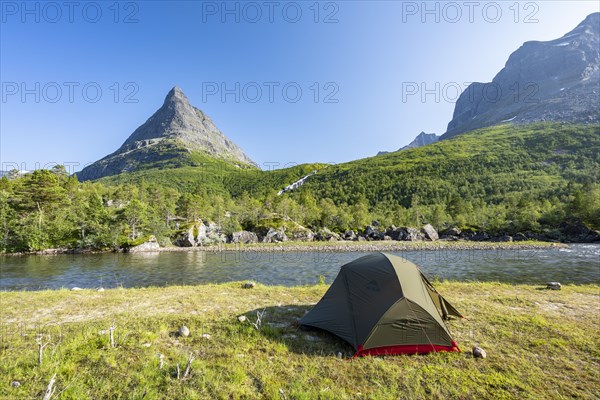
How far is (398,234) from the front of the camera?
261 feet

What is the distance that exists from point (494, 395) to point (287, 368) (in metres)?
4.75

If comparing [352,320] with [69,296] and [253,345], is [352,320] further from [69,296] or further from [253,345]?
[69,296]

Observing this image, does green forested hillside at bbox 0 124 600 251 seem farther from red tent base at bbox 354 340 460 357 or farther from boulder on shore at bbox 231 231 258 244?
red tent base at bbox 354 340 460 357

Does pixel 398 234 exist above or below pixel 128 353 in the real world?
below

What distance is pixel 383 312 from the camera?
8062 millimetres

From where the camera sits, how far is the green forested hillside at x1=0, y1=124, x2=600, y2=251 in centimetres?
5369

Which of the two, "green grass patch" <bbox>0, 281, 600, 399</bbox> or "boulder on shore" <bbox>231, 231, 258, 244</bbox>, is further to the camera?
"boulder on shore" <bbox>231, 231, 258, 244</bbox>

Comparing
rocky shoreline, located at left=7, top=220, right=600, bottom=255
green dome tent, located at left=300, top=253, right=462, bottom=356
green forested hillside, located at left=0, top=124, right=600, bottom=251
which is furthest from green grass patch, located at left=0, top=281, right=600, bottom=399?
green forested hillside, located at left=0, top=124, right=600, bottom=251

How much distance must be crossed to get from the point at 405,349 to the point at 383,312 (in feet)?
3.76

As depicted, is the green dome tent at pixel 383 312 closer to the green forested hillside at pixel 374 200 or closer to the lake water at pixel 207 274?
the lake water at pixel 207 274

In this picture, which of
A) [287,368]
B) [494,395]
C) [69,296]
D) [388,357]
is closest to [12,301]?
[69,296]

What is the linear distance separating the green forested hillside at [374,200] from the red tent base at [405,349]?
191ft

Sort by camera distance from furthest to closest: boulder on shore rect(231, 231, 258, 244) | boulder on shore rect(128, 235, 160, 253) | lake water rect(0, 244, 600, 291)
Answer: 1. boulder on shore rect(231, 231, 258, 244)
2. boulder on shore rect(128, 235, 160, 253)
3. lake water rect(0, 244, 600, 291)

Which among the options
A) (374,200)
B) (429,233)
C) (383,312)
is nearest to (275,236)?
(429,233)
